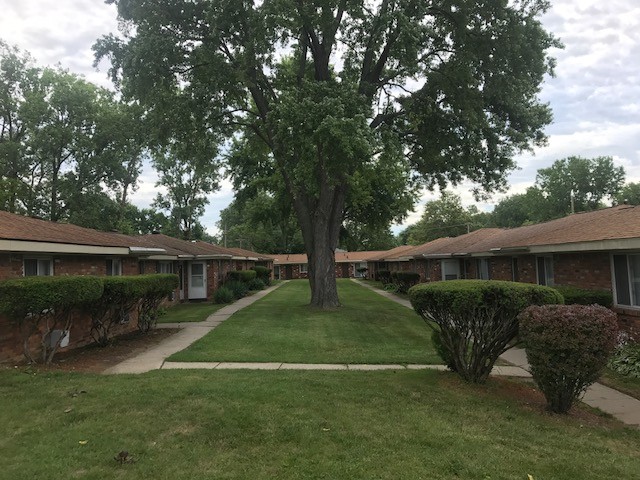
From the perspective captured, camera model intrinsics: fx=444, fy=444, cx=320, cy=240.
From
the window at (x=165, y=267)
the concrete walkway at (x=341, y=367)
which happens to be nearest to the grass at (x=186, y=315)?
the window at (x=165, y=267)

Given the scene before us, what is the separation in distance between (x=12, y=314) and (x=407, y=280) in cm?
2337

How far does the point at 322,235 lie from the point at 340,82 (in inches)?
242

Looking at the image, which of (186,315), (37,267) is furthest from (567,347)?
(186,315)

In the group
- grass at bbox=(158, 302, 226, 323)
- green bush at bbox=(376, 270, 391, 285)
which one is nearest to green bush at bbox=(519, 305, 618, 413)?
grass at bbox=(158, 302, 226, 323)

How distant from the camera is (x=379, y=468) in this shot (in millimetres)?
3896

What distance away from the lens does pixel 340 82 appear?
50.5 feet

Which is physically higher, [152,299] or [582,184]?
[582,184]

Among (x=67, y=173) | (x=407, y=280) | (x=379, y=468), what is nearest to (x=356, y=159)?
(x=379, y=468)

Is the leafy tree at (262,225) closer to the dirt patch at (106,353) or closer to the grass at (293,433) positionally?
the dirt patch at (106,353)

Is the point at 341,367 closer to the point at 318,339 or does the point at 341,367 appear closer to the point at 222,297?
the point at 318,339

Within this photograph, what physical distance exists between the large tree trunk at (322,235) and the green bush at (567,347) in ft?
42.5

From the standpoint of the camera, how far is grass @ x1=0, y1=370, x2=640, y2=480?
3918 mm

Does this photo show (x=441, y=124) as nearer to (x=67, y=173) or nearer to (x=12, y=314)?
(x=12, y=314)

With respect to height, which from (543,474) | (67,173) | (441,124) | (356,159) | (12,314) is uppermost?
(67,173)
